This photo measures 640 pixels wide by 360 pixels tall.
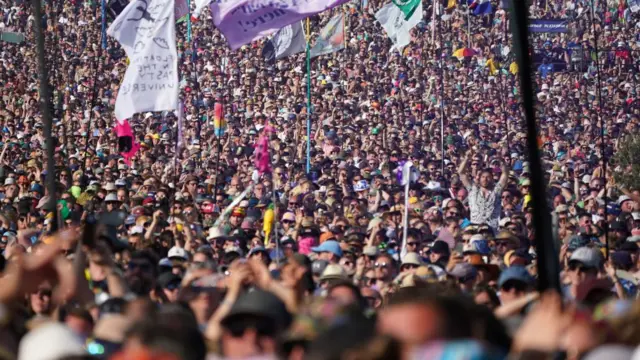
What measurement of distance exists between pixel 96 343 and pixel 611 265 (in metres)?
4.81

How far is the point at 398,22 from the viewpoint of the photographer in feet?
73.0

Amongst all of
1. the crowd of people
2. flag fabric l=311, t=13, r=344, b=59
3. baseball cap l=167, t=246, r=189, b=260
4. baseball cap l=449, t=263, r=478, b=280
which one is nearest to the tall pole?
the crowd of people

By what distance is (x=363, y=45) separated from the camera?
31266 millimetres

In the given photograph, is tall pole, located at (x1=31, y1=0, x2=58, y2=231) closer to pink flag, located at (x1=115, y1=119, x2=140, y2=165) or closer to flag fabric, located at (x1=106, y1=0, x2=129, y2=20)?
pink flag, located at (x1=115, y1=119, x2=140, y2=165)

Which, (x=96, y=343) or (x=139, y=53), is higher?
(x=139, y=53)

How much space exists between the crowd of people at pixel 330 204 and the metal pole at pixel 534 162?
155 mm

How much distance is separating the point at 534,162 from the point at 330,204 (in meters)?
9.12

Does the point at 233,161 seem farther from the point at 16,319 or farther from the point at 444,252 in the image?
the point at 16,319

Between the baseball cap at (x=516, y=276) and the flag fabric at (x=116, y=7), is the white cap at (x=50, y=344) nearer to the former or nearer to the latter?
the baseball cap at (x=516, y=276)

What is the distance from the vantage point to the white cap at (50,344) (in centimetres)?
480

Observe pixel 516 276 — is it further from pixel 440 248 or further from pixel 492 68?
pixel 492 68

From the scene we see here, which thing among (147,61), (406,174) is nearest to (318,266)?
(406,174)

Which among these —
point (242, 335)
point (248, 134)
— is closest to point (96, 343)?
point (242, 335)

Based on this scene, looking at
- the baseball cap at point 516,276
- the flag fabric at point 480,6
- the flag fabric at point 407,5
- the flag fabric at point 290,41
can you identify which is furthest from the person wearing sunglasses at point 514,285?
the flag fabric at point 480,6
